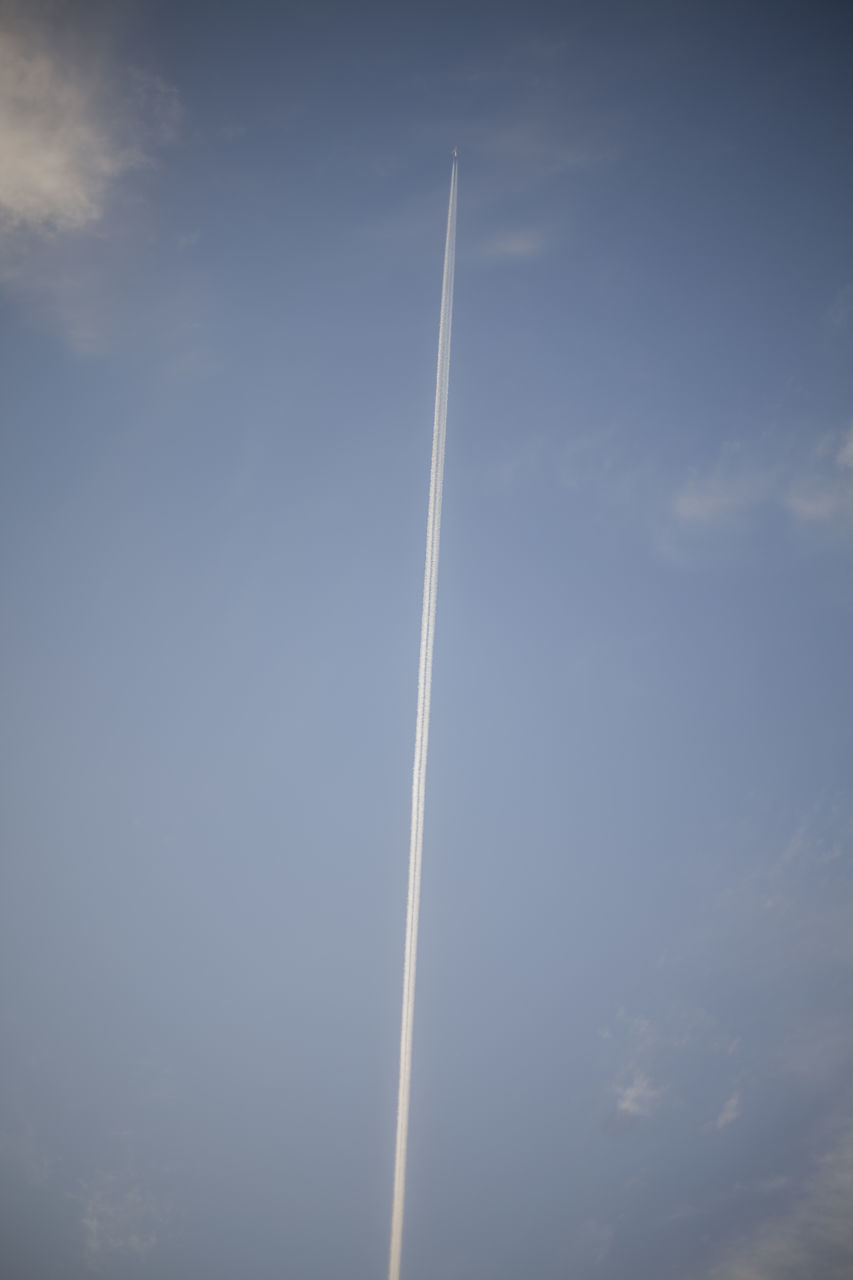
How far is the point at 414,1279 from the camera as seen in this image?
3008 cm

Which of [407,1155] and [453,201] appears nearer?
[453,201]

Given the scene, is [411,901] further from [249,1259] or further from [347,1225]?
[249,1259]

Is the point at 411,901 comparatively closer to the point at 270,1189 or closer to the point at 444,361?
the point at 270,1189

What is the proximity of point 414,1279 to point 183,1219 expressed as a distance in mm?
7395

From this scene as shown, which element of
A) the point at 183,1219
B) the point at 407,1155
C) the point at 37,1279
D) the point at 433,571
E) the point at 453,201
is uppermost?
the point at 453,201

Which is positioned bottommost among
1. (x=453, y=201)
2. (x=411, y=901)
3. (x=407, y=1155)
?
(x=407, y=1155)

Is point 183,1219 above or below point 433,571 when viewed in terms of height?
below

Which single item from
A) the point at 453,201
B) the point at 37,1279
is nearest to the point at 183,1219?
the point at 37,1279

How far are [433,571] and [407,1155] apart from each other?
724 inches

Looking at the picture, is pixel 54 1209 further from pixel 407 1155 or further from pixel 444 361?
pixel 444 361

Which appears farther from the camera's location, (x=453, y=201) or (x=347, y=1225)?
(x=347, y=1225)

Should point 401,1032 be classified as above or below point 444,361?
below

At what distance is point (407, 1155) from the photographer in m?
30.8

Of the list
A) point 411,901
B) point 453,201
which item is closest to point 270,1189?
point 411,901
